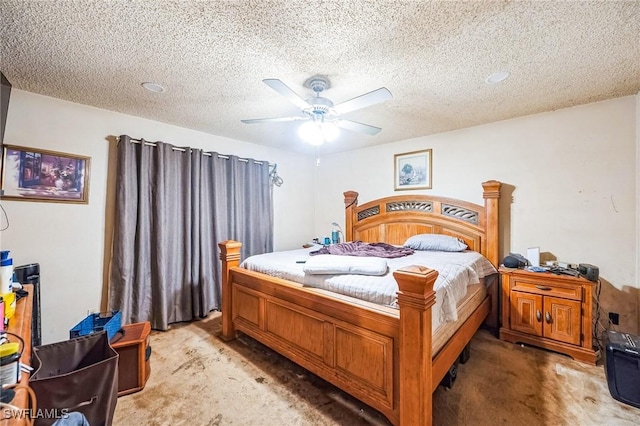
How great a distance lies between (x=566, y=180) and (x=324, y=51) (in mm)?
2789

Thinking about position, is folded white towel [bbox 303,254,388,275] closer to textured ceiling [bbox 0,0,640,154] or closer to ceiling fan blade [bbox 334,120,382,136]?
ceiling fan blade [bbox 334,120,382,136]

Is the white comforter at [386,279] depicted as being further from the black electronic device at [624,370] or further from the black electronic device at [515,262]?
the black electronic device at [624,370]

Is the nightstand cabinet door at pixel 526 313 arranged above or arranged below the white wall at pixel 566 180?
below

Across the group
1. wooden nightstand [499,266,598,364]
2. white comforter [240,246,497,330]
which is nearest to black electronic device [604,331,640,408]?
wooden nightstand [499,266,598,364]

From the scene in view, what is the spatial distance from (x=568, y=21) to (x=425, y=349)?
6.48ft

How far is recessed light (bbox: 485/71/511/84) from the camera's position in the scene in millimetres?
1997

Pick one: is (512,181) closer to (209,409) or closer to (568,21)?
(568,21)

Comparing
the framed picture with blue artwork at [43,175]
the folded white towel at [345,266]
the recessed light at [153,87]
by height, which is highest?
the recessed light at [153,87]

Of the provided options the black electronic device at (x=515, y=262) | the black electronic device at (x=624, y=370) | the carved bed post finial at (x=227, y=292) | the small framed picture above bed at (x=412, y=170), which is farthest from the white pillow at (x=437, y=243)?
the carved bed post finial at (x=227, y=292)

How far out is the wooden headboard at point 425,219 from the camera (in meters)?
3.01

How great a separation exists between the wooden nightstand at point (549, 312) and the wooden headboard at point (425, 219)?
0.45 m

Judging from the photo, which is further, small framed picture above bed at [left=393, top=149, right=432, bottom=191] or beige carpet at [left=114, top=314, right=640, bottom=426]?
small framed picture above bed at [left=393, top=149, right=432, bottom=191]

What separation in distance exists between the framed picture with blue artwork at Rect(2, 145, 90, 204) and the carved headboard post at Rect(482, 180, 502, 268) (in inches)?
171

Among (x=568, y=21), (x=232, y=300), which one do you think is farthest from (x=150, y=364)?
(x=568, y=21)
